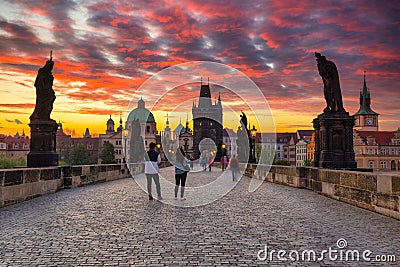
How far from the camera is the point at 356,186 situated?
1095 centimetres

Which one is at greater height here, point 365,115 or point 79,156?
point 365,115

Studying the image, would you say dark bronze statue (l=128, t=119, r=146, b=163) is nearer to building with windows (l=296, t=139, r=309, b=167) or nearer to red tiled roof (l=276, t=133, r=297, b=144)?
building with windows (l=296, t=139, r=309, b=167)

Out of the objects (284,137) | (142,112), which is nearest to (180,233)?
(142,112)

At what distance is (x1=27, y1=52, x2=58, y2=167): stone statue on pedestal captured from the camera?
16.4m

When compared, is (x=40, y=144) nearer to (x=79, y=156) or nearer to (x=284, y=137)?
(x=79, y=156)

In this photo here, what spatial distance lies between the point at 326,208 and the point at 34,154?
1070cm

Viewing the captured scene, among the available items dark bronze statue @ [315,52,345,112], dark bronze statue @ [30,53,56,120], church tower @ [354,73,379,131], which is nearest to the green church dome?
church tower @ [354,73,379,131]

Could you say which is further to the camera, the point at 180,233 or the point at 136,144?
the point at 136,144

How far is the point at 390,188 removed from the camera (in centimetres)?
895

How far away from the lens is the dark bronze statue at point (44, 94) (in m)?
16.5

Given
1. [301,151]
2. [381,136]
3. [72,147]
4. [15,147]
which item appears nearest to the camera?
[381,136]

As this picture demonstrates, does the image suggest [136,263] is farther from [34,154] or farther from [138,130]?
[138,130]

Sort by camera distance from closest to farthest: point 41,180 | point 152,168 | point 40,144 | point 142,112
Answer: point 152,168 < point 41,180 < point 40,144 < point 142,112

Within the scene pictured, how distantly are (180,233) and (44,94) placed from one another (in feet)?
37.0
